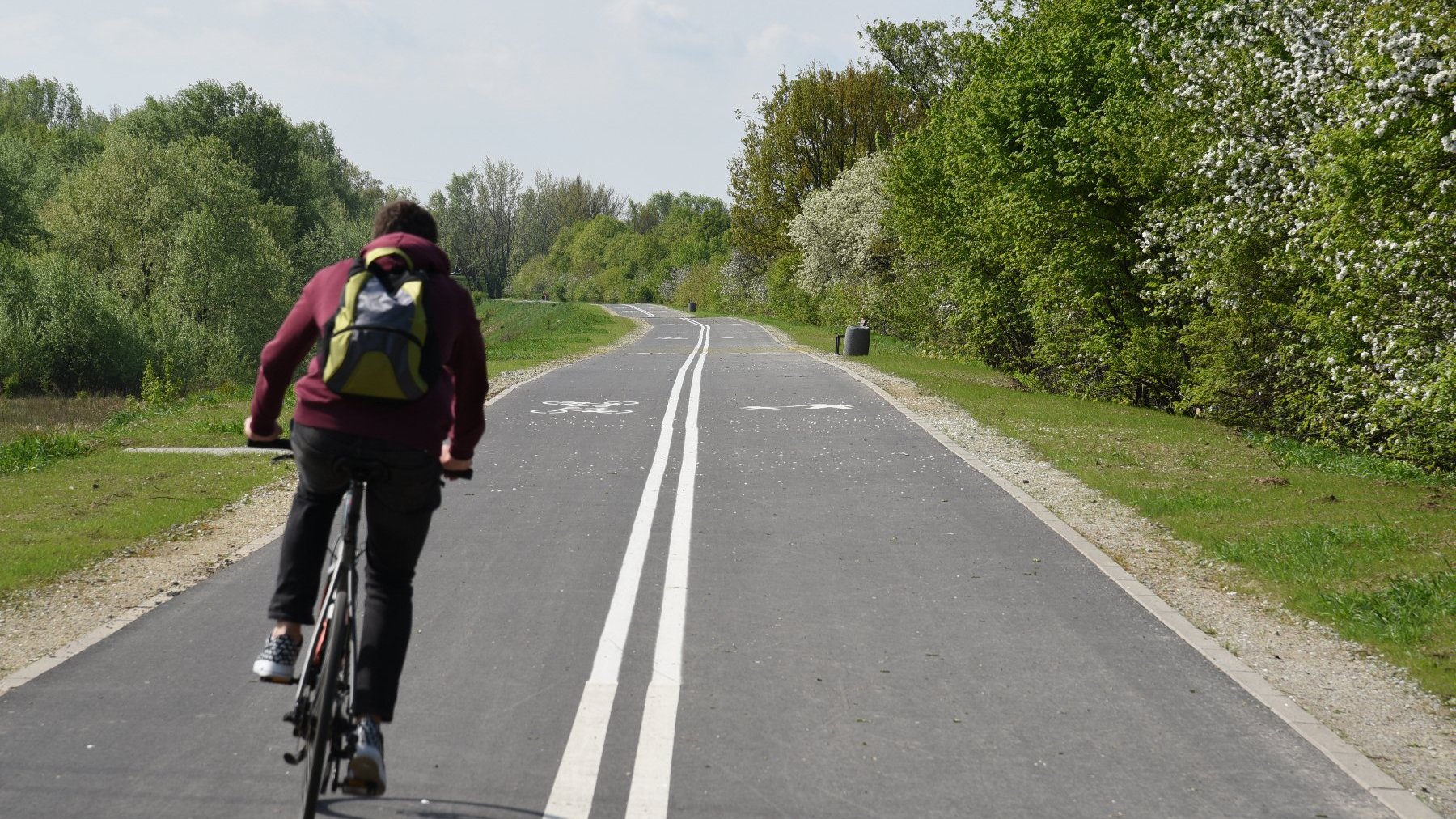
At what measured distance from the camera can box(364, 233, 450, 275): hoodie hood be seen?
384 centimetres

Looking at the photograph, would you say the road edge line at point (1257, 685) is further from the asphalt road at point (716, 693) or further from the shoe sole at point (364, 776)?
the shoe sole at point (364, 776)

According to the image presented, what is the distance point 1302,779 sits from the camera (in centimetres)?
469

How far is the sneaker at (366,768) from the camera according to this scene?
12.1ft

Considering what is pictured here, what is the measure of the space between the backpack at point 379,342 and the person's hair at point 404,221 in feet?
0.91

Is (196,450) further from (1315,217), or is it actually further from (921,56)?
(921,56)

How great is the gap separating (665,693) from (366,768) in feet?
6.66

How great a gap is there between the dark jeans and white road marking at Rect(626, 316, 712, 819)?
103cm

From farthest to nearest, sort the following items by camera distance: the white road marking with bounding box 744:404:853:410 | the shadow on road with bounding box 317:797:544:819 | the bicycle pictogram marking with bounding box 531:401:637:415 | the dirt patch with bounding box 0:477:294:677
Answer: the white road marking with bounding box 744:404:853:410 < the bicycle pictogram marking with bounding box 531:401:637:415 < the dirt patch with bounding box 0:477:294:677 < the shadow on road with bounding box 317:797:544:819

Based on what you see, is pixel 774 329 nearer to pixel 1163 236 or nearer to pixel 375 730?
pixel 1163 236

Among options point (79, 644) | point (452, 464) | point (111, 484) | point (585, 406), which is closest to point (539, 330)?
point (585, 406)

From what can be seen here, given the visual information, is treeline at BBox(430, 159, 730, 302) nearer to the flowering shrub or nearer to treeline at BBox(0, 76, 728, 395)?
treeline at BBox(0, 76, 728, 395)

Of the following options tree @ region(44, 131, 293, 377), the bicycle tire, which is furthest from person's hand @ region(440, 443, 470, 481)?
tree @ region(44, 131, 293, 377)

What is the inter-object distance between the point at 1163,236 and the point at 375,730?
19.0 m

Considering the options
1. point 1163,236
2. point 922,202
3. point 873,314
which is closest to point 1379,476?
point 1163,236
